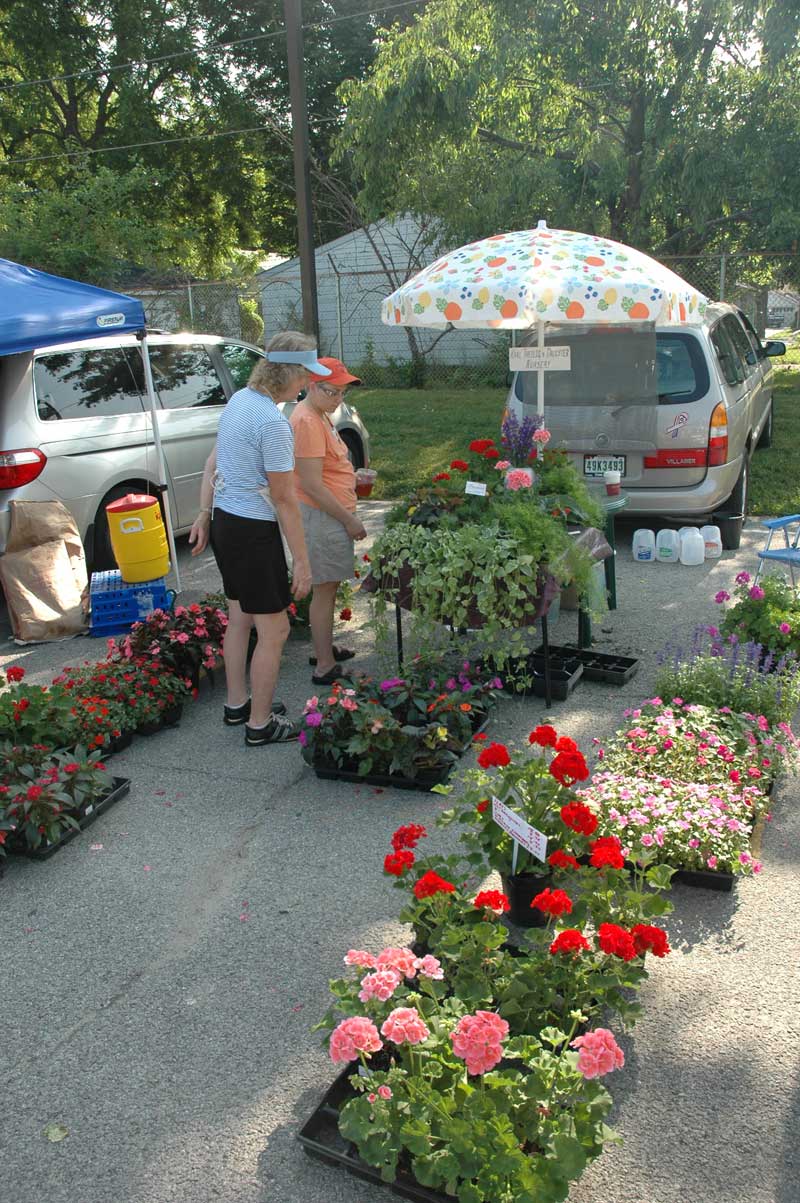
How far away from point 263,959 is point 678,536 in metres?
5.15

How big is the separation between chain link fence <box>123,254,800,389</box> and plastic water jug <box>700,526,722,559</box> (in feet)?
24.9

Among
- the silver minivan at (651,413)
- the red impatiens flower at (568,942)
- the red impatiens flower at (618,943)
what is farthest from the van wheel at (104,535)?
the red impatiens flower at (618,943)

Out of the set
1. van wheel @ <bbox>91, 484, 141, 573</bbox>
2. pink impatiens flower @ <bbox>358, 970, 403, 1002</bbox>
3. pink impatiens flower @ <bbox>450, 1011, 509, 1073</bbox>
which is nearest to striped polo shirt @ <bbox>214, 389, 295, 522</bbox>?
pink impatiens flower @ <bbox>358, 970, 403, 1002</bbox>

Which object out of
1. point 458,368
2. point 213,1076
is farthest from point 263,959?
point 458,368

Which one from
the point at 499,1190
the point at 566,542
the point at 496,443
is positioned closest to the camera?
the point at 499,1190

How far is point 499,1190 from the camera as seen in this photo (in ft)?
6.69

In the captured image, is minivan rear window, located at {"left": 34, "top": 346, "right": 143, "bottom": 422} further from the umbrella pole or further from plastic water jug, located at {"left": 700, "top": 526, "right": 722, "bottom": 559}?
plastic water jug, located at {"left": 700, "top": 526, "right": 722, "bottom": 559}

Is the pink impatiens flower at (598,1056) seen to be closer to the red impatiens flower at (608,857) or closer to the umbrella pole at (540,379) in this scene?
the red impatiens flower at (608,857)

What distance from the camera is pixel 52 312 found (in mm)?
5395

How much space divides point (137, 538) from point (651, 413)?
3.72m

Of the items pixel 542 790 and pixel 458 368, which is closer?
pixel 542 790

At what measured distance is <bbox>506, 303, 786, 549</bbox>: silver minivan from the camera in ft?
23.2

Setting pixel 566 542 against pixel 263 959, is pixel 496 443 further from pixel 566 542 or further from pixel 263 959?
pixel 263 959

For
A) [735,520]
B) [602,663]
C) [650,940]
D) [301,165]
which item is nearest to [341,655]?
[602,663]
